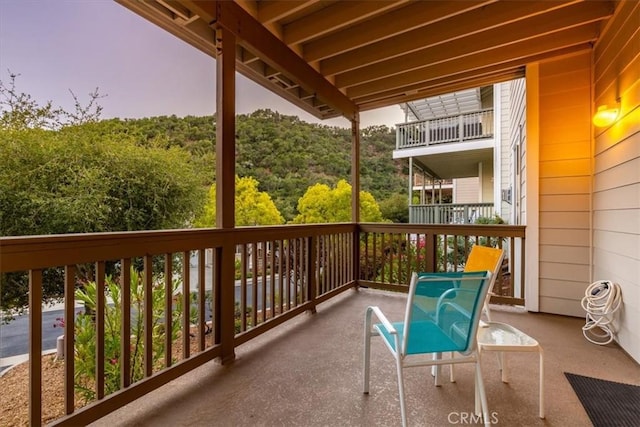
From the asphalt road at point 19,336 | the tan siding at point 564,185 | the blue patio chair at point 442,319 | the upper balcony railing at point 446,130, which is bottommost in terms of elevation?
the asphalt road at point 19,336

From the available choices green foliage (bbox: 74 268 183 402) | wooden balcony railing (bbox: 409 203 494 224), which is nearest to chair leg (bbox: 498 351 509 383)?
green foliage (bbox: 74 268 183 402)

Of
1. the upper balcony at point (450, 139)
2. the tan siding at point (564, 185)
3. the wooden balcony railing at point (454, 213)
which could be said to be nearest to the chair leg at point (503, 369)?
the tan siding at point (564, 185)

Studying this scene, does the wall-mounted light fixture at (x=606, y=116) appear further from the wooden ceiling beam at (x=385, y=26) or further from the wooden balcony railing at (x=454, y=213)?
the wooden balcony railing at (x=454, y=213)

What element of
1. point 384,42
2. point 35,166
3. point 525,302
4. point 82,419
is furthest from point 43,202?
point 525,302

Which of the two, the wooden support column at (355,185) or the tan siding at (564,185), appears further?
the wooden support column at (355,185)

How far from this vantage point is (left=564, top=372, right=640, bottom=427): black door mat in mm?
1668

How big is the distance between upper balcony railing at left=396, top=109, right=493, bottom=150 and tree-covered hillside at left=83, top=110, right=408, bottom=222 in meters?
1.89

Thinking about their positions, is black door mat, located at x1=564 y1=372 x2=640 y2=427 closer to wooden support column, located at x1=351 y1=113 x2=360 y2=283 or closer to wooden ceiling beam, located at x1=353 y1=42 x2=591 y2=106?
wooden support column, located at x1=351 y1=113 x2=360 y2=283

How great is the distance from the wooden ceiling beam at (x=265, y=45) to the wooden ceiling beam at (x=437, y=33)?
263mm

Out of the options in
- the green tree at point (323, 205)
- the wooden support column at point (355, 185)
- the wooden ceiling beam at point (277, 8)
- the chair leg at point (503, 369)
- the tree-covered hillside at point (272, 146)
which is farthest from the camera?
the green tree at point (323, 205)

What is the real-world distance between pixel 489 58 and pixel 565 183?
1619mm

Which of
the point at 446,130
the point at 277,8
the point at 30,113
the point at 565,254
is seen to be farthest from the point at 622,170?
the point at 446,130

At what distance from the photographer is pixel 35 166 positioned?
118 inches

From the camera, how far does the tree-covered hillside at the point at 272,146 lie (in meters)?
4.38
